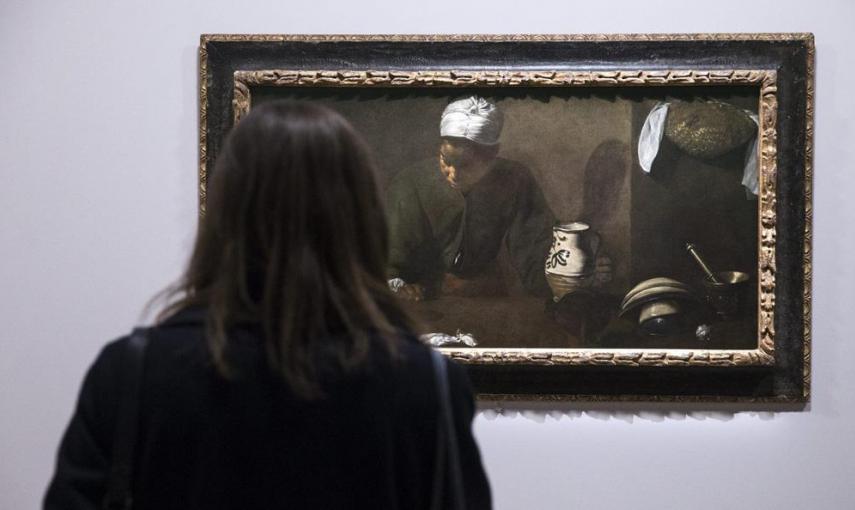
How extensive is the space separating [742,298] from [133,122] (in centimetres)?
218

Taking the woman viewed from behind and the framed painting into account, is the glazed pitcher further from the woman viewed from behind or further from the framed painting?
the woman viewed from behind

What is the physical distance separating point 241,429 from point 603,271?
194 cm

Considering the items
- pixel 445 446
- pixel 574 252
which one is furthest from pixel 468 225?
pixel 445 446

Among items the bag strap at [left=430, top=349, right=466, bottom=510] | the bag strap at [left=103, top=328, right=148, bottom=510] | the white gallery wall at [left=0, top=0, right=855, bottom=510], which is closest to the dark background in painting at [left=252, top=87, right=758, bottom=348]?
the white gallery wall at [left=0, top=0, right=855, bottom=510]

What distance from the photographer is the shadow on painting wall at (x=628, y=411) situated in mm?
3098

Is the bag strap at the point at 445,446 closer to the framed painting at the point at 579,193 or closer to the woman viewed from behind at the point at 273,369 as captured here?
the woman viewed from behind at the point at 273,369

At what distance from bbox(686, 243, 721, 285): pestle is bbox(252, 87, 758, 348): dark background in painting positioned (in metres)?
0.02

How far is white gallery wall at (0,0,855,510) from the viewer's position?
3.10m

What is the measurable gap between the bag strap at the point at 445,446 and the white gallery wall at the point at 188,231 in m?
1.70

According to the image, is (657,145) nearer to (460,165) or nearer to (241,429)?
(460,165)

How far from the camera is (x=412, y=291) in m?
3.09

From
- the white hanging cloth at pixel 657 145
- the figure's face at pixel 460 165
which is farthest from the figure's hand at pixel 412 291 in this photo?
the white hanging cloth at pixel 657 145

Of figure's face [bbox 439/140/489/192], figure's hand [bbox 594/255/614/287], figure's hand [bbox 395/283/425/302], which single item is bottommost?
figure's hand [bbox 395/283/425/302]

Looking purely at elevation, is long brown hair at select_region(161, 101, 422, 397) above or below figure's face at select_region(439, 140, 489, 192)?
below
